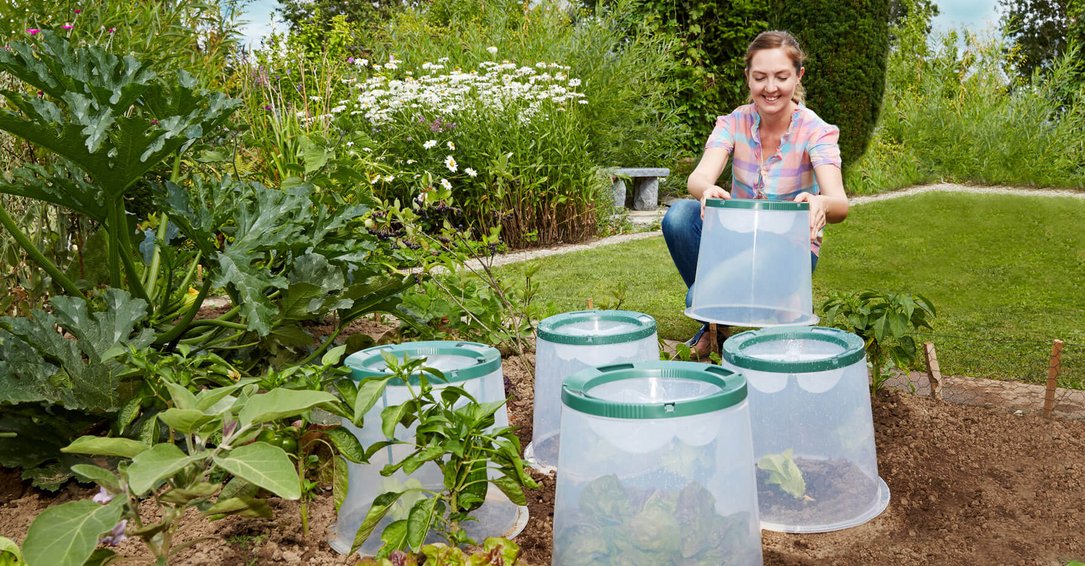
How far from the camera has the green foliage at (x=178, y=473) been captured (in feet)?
4.10

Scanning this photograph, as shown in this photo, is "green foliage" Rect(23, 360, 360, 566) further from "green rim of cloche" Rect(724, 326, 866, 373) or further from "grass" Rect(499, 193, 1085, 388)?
"grass" Rect(499, 193, 1085, 388)

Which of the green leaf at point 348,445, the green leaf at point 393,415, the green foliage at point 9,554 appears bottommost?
the green foliage at point 9,554

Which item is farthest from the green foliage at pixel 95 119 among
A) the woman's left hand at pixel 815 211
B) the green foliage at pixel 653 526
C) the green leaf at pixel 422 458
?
the woman's left hand at pixel 815 211

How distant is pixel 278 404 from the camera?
137 cm

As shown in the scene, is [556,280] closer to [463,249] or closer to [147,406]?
[463,249]

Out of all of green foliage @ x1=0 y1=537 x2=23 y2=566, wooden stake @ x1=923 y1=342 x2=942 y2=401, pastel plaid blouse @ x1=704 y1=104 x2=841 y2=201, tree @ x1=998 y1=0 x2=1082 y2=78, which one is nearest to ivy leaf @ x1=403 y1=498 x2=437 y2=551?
green foliage @ x1=0 y1=537 x2=23 y2=566

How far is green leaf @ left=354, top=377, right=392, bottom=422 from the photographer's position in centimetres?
150

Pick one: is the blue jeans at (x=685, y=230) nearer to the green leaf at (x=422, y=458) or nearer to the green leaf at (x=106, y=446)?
the green leaf at (x=422, y=458)

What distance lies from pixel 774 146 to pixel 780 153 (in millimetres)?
43

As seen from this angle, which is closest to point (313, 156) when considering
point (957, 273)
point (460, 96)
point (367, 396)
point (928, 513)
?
point (367, 396)

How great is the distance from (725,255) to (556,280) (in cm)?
288

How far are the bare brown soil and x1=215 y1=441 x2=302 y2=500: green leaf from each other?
46cm

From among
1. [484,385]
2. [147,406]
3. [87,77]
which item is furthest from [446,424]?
[87,77]

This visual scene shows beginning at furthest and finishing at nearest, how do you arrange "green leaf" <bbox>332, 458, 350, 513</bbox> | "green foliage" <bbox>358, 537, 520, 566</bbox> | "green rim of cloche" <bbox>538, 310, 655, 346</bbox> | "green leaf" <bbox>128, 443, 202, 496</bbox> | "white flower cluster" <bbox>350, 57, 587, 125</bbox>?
1. "white flower cluster" <bbox>350, 57, 587, 125</bbox>
2. "green rim of cloche" <bbox>538, 310, 655, 346</bbox>
3. "green leaf" <bbox>332, 458, 350, 513</bbox>
4. "green foliage" <bbox>358, 537, 520, 566</bbox>
5. "green leaf" <bbox>128, 443, 202, 496</bbox>
